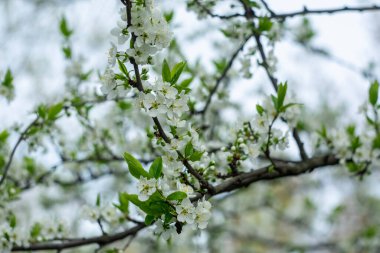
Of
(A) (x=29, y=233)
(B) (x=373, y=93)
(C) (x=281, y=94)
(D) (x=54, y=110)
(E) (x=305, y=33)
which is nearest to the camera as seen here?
(C) (x=281, y=94)

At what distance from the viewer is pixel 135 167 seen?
6.22 feet

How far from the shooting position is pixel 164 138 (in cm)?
182

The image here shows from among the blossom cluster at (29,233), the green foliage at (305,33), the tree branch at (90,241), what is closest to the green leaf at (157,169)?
the tree branch at (90,241)

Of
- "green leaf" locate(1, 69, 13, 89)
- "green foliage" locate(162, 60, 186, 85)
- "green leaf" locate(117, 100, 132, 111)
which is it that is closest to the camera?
"green foliage" locate(162, 60, 186, 85)

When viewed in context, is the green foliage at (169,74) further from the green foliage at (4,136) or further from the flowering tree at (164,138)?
the green foliage at (4,136)

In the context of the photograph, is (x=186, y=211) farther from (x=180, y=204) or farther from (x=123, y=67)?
(x=123, y=67)

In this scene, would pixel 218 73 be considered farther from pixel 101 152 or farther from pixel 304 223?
pixel 304 223

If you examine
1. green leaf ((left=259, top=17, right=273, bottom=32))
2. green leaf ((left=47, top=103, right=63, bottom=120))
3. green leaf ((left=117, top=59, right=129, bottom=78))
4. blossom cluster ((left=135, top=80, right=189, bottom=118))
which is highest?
green leaf ((left=259, top=17, right=273, bottom=32))

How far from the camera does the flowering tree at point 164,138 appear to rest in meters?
1.80

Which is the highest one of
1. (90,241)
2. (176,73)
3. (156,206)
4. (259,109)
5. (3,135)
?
(3,135)

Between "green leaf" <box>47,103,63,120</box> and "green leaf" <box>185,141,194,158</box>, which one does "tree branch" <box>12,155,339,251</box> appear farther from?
"green leaf" <box>47,103,63,120</box>

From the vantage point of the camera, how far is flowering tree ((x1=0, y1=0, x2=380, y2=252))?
1796mm

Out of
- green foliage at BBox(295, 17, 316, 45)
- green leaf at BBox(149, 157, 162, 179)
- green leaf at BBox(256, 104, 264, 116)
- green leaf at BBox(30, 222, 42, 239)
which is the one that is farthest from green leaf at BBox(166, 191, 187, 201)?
green foliage at BBox(295, 17, 316, 45)

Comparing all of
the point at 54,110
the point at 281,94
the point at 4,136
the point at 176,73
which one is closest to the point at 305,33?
the point at 281,94
